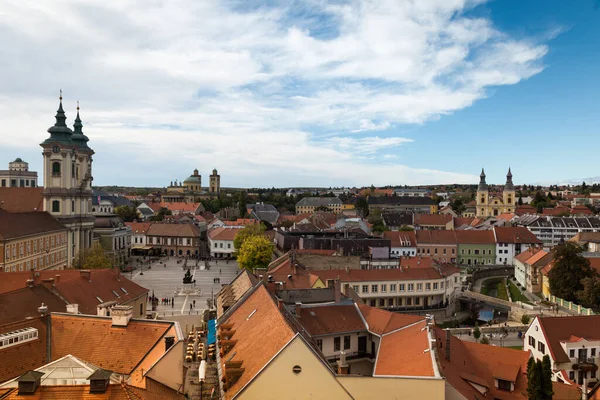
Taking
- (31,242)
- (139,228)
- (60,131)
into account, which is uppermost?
(60,131)

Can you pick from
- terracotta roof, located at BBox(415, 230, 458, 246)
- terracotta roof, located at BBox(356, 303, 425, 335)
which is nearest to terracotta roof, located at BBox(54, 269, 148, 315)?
terracotta roof, located at BBox(356, 303, 425, 335)

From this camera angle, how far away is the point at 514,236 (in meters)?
77.9

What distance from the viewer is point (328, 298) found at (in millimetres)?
30578

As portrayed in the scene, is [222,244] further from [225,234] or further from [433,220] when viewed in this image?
[433,220]

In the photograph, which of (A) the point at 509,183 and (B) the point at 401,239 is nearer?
(B) the point at 401,239

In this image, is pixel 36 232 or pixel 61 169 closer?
pixel 36 232

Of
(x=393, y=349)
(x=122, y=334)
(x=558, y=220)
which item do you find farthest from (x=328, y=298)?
(x=558, y=220)

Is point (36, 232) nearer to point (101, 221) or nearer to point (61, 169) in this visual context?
point (61, 169)

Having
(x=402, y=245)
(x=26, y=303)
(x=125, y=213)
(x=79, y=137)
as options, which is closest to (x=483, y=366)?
(x=26, y=303)

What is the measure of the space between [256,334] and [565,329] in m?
21.2

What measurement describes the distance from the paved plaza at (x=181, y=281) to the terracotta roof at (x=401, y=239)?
23113 millimetres

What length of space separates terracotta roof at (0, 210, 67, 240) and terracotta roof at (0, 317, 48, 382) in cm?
3194

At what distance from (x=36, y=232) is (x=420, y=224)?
72.7m

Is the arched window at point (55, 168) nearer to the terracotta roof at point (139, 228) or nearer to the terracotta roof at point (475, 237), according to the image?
the terracotta roof at point (139, 228)
